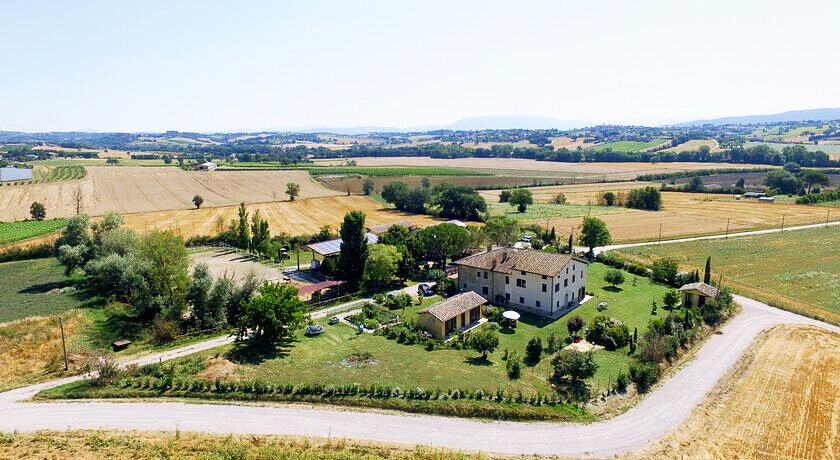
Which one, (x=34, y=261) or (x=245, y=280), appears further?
(x=34, y=261)

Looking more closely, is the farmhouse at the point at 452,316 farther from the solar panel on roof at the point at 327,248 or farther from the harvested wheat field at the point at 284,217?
the harvested wheat field at the point at 284,217

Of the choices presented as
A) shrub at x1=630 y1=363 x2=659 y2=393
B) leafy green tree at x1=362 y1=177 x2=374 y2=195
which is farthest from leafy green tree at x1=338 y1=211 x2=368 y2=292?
leafy green tree at x1=362 y1=177 x2=374 y2=195

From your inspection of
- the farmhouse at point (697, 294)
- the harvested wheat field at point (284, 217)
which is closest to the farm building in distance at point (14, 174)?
the harvested wheat field at point (284, 217)

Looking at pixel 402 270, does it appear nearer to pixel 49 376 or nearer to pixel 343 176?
pixel 49 376

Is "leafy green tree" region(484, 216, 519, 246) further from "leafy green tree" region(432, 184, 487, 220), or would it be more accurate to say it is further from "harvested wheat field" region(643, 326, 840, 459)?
"leafy green tree" region(432, 184, 487, 220)

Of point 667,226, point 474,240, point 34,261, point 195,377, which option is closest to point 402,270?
point 474,240
